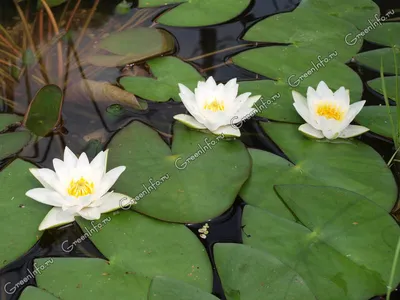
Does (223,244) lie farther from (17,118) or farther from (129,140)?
(17,118)

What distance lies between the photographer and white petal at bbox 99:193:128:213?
173 cm

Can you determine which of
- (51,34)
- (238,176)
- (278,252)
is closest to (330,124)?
(238,176)

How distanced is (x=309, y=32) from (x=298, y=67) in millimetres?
305

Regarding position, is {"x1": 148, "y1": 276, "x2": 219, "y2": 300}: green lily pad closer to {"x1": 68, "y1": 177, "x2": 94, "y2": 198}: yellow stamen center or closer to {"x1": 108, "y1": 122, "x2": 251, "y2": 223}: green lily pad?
{"x1": 108, "y1": 122, "x2": 251, "y2": 223}: green lily pad

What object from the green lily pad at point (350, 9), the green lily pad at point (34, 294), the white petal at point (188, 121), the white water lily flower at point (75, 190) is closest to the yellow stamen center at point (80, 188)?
the white water lily flower at point (75, 190)

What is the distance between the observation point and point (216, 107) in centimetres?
204

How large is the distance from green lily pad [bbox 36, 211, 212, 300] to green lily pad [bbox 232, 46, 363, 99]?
0.99m

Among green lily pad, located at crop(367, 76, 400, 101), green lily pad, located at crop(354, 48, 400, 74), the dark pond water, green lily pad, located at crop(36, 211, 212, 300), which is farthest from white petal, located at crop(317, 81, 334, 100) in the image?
green lily pad, located at crop(36, 211, 212, 300)

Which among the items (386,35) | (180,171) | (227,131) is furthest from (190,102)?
(386,35)

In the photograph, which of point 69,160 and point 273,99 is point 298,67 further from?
point 69,160

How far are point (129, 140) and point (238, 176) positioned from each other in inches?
18.4

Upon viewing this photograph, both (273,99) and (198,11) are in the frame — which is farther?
(198,11)

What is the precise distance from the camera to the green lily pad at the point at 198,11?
8.57 ft

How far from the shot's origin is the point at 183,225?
1730mm
